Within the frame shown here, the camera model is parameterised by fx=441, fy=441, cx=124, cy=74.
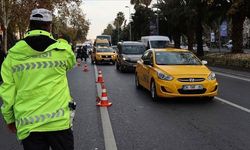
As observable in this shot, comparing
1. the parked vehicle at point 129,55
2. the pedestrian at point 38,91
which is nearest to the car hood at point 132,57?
the parked vehicle at point 129,55

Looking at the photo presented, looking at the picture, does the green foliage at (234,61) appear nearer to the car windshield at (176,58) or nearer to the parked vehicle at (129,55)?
the parked vehicle at (129,55)

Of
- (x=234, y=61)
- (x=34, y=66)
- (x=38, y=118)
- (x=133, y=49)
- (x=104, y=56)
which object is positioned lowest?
(x=234, y=61)

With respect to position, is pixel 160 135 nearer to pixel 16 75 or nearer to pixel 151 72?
pixel 16 75

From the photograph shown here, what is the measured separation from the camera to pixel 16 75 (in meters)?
3.45

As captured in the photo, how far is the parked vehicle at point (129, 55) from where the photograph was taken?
2377 centimetres

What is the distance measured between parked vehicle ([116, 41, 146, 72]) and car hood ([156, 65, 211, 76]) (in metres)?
11.3

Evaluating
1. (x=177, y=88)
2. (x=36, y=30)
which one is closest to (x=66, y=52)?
(x=36, y=30)

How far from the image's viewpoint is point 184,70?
1177 cm

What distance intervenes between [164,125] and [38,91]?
5248mm

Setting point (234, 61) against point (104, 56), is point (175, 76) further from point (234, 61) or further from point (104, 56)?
point (104, 56)

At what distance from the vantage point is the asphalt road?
683 cm

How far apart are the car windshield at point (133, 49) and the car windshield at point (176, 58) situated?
12.0m

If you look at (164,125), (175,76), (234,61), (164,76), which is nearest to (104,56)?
(234,61)

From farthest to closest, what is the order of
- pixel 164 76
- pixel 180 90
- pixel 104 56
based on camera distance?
pixel 104 56, pixel 164 76, pixel 180 90
